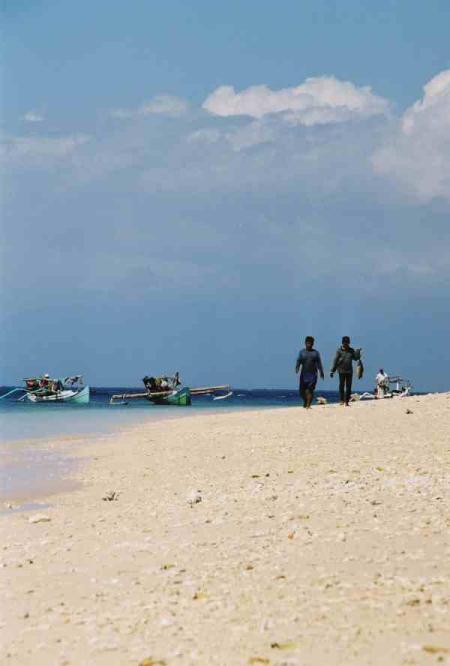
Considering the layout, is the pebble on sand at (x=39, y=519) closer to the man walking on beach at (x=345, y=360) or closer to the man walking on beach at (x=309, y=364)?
the man walking on beach at (x=309, y=364)

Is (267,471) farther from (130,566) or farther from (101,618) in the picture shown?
(101,618)

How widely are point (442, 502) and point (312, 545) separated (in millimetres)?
2675

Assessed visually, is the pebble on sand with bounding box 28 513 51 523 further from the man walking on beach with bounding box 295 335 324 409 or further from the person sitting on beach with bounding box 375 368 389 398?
the person sitting on beach with bounding box 375 368 389 398

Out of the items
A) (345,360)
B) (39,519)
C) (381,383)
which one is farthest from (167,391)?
(39,519)

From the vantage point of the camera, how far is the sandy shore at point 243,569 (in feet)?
19.7

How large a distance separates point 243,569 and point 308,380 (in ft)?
62.6

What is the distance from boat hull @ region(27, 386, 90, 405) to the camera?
81.1 metres

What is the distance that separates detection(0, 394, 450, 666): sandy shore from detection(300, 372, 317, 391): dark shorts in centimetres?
1102

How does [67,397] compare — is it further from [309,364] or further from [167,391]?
[309,364]

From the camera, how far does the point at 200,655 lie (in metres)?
5.81

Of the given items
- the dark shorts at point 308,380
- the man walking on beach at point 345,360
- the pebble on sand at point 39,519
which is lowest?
the pebble on sand at point 39,519

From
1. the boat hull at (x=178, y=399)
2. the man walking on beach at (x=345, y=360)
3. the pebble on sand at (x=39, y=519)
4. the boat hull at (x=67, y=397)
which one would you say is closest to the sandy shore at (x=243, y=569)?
the pebble on sand at (x=39, y=519)

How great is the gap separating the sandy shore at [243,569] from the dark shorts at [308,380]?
36.1ft

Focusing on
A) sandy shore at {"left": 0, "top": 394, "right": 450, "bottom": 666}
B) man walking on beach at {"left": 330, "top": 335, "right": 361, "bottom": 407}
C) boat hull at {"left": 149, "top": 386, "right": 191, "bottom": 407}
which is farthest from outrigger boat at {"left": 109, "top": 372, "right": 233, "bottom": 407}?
sandy shore at {"left": 0, "top": 394, "right": 450, "bottom": 666}
